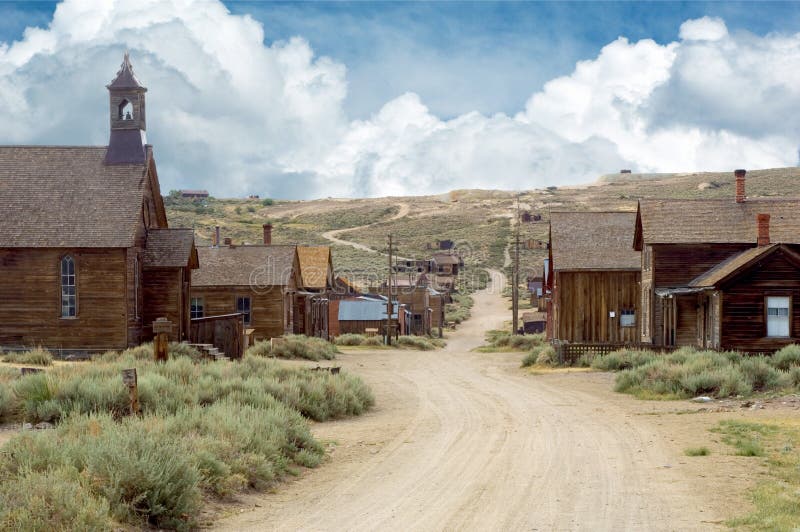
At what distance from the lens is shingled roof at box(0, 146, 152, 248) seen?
1209 inches

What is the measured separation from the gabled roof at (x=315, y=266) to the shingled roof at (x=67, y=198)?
839 inches

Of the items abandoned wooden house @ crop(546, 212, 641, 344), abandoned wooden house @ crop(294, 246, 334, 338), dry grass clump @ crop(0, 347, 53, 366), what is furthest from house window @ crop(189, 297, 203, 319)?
abandoned wooden house @ crop(546, 212, 641, 344)

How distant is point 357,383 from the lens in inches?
827

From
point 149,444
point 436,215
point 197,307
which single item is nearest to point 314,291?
point 197,307

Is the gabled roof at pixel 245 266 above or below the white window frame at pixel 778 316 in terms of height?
above

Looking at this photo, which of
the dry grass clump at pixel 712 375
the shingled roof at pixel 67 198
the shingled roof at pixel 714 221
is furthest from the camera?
the shingled roof at pixel 714 221

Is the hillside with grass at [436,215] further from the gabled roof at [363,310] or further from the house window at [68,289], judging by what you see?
the house window at [68,289]

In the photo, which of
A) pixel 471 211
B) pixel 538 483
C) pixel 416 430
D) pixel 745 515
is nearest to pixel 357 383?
pixel 416 430

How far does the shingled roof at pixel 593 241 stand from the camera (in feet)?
127

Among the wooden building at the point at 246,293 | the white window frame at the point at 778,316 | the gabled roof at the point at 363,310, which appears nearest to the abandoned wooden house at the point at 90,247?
the wooden building at the point at 246,293

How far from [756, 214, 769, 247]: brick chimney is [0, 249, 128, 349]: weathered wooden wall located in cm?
2270

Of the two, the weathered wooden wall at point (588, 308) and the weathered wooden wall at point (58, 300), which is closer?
the weathered wooden wall at point (58, 300)

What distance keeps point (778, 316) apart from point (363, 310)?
1444 inches

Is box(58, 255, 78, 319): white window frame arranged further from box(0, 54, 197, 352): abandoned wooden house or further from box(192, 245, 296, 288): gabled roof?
box(192, 245, 296, 288): gabled roof
